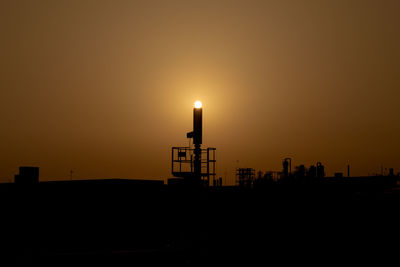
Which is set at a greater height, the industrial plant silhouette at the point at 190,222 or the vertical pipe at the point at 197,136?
the vertical pipe at the point at 197,136

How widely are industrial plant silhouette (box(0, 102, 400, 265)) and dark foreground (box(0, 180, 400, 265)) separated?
1.7 inches

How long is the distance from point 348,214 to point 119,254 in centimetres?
1549

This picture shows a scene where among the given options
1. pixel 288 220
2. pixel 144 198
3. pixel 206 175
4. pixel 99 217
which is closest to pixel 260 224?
pixel 288 220

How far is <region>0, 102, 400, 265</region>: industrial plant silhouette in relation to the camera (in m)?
19.6

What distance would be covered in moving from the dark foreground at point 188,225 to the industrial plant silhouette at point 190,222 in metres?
0.04

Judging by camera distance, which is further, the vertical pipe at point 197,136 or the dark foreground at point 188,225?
the vertical pipe at point 197,136

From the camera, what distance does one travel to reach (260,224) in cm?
2575

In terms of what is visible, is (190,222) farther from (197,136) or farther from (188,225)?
(197,136)

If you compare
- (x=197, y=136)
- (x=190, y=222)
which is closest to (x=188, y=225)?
(x=190, y=222)

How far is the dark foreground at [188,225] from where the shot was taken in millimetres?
19547

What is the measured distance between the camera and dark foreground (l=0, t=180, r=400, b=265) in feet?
64.1

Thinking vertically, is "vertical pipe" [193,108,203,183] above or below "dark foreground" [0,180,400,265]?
above

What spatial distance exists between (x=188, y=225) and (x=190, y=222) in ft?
0.74

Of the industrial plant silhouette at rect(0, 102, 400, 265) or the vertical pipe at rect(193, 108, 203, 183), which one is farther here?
the vertical pipe at rect(193, 108, 203, 183)
